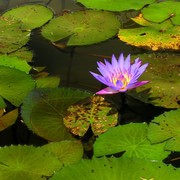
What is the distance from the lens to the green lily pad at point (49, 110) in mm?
1487

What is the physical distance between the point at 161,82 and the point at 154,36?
452 mm

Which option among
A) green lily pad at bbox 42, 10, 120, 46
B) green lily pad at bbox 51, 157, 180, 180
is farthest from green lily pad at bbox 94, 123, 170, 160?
green lily pad at bbox 42, 10, 120, 46

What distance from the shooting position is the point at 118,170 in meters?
1.16

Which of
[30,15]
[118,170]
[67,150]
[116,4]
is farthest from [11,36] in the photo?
[118,170]

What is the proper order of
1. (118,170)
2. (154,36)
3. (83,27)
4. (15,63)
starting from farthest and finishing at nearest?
(83,27), (154,36), (15,63), (118,170)

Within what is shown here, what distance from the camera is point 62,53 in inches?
81.3

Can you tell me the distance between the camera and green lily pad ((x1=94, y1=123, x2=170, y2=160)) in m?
1.32

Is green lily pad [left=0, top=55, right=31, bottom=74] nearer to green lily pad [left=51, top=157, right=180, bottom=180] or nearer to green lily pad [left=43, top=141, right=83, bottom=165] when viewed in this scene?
green lily pad [left=43, top=141, right=83, bottom=165]

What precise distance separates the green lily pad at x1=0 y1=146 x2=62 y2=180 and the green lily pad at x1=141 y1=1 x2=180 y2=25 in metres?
1.18

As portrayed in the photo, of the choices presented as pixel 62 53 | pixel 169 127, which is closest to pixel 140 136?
pixel 169 127

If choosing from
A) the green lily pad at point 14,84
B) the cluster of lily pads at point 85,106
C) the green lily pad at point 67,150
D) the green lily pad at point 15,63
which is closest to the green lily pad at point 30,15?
the cluster of lily pads at point 85,106

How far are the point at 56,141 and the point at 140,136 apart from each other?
30 centimetres

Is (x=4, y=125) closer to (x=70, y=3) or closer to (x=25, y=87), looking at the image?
(x=25, y=87)

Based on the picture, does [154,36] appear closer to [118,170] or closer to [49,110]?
[49,110]
